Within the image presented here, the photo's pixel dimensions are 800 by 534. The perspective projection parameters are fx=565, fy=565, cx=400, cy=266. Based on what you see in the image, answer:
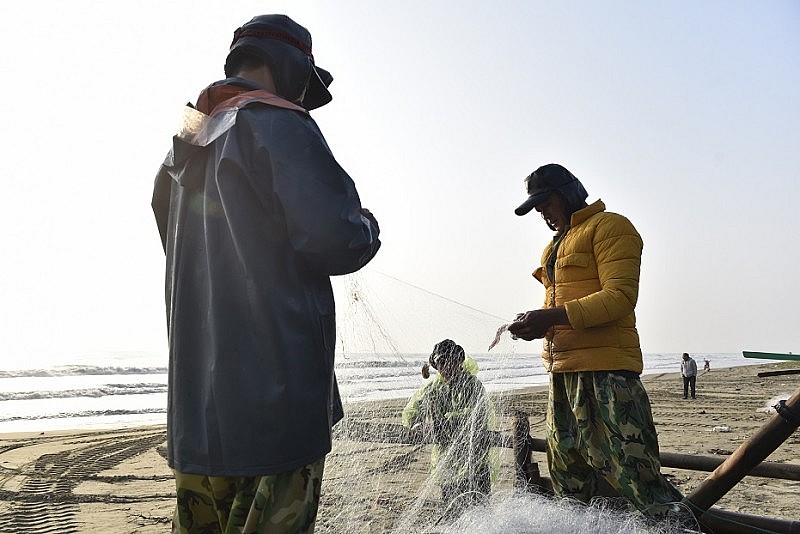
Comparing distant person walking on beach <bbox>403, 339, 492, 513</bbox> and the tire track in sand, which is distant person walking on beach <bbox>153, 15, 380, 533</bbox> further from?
the tire track in sand

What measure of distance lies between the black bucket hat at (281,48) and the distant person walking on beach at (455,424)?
2.44m

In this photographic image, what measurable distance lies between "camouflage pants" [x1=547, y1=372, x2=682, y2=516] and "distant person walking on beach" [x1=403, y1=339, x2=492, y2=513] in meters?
0.62

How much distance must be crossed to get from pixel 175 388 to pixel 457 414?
115 inches

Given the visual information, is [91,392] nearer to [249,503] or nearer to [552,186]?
[552,186]

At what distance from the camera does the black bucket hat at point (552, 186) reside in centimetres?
321

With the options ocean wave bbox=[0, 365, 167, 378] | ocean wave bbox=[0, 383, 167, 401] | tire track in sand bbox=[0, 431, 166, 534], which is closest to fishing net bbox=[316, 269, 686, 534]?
tire track in sand bbox=[0, 431, 166, 534]

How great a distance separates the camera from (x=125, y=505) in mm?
6156

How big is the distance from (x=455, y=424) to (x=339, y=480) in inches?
37.1

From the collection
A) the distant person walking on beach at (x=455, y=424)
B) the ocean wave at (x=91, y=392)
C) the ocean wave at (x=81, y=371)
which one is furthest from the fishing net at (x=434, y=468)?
the ocean wave at (x=81, y=371)

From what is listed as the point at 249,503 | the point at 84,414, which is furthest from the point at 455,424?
the point at 84,414

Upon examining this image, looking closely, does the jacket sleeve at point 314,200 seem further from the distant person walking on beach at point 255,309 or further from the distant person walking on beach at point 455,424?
the distant person walking on beach at point 455,424

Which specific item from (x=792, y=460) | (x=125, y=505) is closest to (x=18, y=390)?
(x=125, y=505)

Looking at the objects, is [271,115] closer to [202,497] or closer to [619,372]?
[202,497]

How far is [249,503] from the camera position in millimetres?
1587
